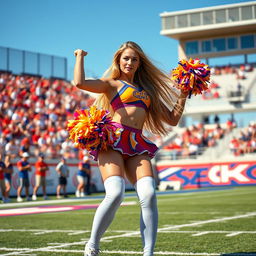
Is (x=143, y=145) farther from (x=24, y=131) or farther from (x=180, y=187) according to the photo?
(x=180, y=187)

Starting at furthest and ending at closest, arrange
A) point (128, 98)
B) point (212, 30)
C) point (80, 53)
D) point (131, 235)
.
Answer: point (212, 30) → point (131, 235) → point (128, 98) → point (80, 53)

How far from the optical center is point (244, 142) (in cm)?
3123

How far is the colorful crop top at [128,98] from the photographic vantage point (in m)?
4.64

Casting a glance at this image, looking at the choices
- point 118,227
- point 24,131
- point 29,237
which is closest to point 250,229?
point 118,227

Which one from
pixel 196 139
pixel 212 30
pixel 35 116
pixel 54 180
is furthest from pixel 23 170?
pixel 212 30

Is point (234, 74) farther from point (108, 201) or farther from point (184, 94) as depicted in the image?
point (108, 201)

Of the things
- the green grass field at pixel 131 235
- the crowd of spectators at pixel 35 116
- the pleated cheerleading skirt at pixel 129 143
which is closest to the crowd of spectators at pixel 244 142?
the crowd of spectators at pixel 35 116

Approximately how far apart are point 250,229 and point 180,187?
21755 millimetres

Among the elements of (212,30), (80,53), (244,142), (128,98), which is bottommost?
(128,98)

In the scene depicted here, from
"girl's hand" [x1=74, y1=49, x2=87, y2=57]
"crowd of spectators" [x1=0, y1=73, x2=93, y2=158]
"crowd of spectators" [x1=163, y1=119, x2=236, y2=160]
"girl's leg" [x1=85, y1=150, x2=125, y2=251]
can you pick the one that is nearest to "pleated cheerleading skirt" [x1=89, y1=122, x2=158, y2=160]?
"girl's leg" [x1=85, y1=150, x2=125, y2=251]

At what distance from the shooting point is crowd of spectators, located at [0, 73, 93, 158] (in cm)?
2161

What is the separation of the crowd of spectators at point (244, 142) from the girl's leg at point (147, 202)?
87.8 ft

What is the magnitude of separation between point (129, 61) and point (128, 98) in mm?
363

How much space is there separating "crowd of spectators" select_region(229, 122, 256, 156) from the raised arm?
26.8 metres
